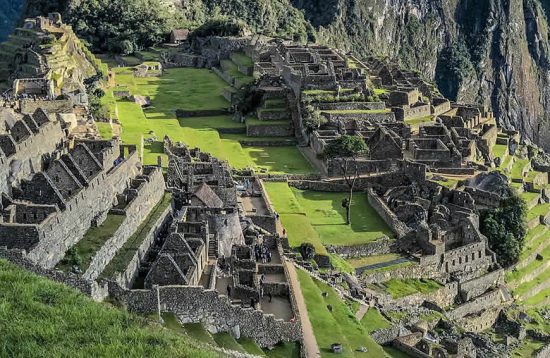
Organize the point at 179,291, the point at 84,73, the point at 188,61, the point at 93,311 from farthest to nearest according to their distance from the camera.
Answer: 1. the point at 188,61
2. the point at 84,73
3. the point at 179,291
4. the point at 93,311

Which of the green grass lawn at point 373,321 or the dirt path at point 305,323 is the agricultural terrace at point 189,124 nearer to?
the dirt path at point 305,323

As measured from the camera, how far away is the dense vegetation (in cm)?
4709

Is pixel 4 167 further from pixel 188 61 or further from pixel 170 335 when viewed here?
pixel 188 61

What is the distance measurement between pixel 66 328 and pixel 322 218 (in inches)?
1087

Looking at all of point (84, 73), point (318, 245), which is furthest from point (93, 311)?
point (84, 73)

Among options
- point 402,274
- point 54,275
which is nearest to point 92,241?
point 54,275

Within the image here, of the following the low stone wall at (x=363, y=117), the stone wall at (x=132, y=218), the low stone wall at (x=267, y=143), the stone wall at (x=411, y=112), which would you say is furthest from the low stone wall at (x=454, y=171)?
the stone wall at (x=132, y=218)

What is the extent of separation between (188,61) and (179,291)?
63995mm

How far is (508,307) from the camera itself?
4456cm

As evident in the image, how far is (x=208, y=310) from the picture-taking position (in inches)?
1001

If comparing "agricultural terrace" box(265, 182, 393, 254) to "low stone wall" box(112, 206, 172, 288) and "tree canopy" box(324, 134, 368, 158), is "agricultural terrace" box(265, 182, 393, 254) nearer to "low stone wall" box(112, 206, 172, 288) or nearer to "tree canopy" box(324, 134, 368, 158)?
"tree canopy" box(324, 134, 368, 158)

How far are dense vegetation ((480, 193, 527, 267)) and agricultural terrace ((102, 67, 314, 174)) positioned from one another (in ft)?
36.9

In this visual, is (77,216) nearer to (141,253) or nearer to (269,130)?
(141,253)

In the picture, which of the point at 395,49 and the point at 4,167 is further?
the point at 395,49
